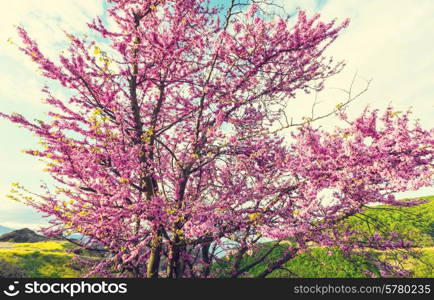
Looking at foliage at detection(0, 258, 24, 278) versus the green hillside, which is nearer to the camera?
foliage at detection(0, 258, 24, 278)

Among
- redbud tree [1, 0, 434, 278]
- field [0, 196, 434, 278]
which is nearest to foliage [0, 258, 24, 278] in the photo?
field [0, 196, 434, 278]

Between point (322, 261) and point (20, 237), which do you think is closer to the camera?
point (322, 261)

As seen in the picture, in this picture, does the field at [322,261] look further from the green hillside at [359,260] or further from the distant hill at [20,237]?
the distant hill at [20,237]

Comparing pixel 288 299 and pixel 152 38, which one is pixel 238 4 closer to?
pixel 152 38

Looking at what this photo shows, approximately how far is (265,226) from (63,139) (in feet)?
13.7

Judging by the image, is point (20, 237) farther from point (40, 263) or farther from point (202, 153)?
point (202, 153)

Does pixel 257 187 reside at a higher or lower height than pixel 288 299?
higher

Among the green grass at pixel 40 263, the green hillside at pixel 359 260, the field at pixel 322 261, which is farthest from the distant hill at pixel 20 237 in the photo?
the green hillside at pixel 359 260

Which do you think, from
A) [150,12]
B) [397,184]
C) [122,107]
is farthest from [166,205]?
[150,12]

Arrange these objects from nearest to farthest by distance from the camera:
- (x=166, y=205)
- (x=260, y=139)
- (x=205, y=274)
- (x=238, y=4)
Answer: (x=166, y=205) → (x=238, y=4) → (x=205, y=274) → (x=260, y=139)

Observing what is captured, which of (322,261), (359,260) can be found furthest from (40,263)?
(359,260)

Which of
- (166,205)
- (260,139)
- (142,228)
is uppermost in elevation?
(260,139)

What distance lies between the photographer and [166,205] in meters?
5.16

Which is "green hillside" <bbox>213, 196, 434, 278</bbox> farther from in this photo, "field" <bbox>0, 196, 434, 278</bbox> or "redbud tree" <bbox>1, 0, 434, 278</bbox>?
"redbud tree" <bbox>1, 0, 434, 278</bbox>
